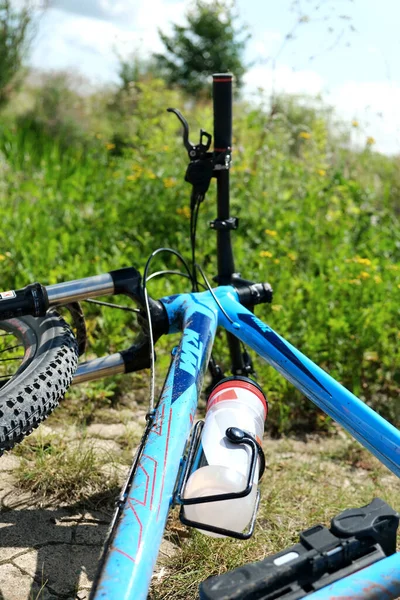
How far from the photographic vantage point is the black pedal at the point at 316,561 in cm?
107

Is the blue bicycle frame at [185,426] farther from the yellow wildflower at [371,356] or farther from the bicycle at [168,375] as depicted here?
the yellow wildflower at [371,356]

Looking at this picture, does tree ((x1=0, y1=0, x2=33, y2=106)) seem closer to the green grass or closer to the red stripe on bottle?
the green grass

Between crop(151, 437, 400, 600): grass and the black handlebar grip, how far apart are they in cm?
125

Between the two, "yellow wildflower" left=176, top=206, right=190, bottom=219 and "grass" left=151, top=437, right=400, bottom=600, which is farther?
"yellow wildflower" left=176, top=206, right=190, bottom=219

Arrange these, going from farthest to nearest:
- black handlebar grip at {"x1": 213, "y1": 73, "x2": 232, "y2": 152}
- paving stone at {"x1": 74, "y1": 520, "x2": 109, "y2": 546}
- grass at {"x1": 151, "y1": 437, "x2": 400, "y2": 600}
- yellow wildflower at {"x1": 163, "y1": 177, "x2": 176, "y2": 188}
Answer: yellow wildflower at {"x1": 163, "y1": 177, "x2": 176, "y2": 188}, black handlebar grip at {"x1": 213, "y1": 73, "x2": 232, "y2": 152}, paving stone at {"x1": 74, "y1": 520, "x2": 109, "y2": 546}, grass at {"x1": 151, "y1": 437, "x2": 400, "y2": 600}

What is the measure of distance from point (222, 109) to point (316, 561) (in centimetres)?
155

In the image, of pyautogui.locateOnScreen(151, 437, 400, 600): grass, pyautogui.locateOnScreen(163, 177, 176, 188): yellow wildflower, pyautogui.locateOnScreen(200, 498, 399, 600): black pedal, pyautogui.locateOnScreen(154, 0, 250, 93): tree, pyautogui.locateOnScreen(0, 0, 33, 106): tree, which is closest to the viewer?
pyautogui.locateOnScreen(200, 498, 399, 600): black pedal

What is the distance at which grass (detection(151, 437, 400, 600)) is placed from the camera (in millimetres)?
1877

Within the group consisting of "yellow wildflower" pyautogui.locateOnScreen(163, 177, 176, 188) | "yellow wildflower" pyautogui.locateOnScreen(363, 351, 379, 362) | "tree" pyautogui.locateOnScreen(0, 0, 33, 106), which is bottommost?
"yellow wildflower" pyautogui.locateOnScreen(363, 351, 379, 362)

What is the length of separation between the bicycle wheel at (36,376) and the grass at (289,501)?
647 mm

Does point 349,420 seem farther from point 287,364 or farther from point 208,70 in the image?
point 208,70

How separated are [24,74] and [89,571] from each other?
25.7ft

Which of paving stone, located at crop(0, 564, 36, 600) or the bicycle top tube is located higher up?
the bicycle top tube

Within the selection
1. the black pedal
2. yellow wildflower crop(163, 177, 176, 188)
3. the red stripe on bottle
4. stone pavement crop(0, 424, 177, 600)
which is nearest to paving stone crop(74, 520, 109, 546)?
stone pavement crop(0, 424, 177, 600)
